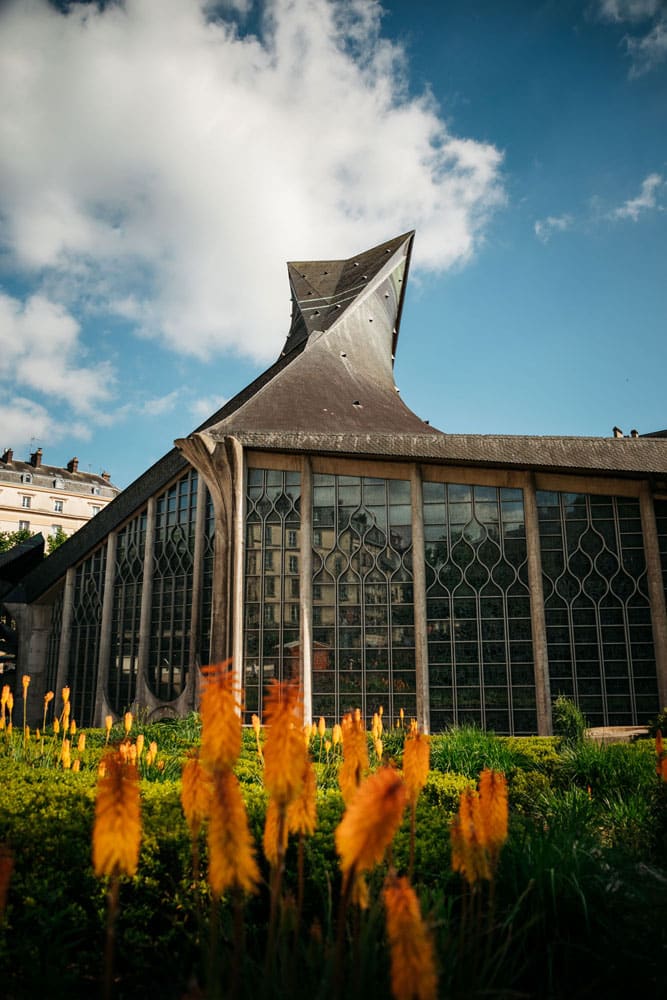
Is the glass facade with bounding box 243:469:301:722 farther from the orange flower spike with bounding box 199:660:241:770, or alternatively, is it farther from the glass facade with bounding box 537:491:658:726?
the orange flower spike with bounding box 199:660:241:770

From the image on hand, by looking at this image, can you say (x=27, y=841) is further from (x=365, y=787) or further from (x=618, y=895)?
(x=618, y=895)

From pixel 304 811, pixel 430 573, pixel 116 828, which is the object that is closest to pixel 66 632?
pixel 430 573

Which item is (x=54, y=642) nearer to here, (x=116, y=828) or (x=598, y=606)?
(x=598, y=606)

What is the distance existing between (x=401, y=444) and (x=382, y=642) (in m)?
4.62

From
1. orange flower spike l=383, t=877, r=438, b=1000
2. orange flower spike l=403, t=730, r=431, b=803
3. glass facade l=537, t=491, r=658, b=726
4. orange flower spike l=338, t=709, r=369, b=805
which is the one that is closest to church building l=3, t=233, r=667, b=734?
glass facade l=537, t=491, r=658, b=726

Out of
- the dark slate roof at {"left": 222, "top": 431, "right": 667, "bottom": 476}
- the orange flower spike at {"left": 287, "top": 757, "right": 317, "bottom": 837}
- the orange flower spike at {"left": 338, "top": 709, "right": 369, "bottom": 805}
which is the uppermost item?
the dark slate roof at {"left": 222, "top": 431, "right": 667, "bottom": 476}

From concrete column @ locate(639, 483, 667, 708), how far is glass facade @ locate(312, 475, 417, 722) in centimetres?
521

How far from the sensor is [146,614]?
18750mm

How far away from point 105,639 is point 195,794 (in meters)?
18.9

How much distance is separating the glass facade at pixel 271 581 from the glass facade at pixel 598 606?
5820mm

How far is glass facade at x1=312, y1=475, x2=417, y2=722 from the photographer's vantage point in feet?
48.2

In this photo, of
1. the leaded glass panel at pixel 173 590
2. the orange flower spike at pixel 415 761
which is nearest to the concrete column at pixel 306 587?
the leaded glass panel at pixel 173 590

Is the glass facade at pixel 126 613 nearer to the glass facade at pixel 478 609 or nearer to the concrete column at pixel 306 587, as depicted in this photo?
the concrete column at pixel 306 587

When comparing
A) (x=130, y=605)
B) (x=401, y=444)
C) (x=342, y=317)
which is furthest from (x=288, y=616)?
(x=342, y=317)
